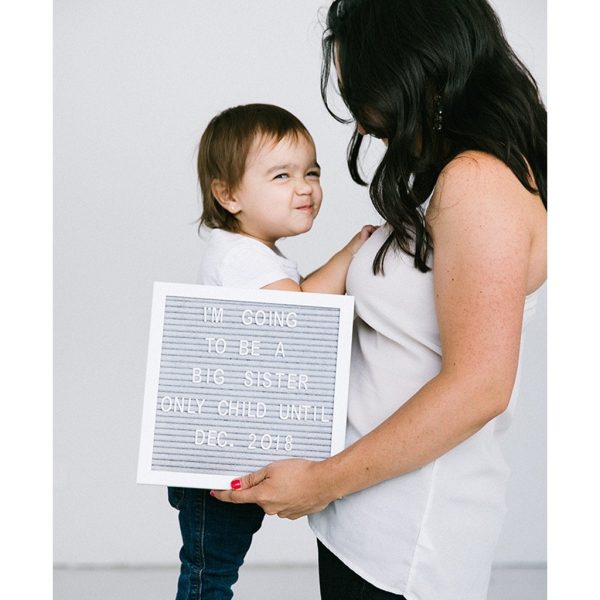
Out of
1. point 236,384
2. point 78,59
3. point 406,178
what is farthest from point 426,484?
point 78,59

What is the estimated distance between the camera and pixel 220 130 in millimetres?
1855

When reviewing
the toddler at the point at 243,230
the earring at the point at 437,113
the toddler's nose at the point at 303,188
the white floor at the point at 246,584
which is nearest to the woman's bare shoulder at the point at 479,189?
the earring at the point at 437,113

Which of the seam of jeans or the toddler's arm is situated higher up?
the toddler's arm

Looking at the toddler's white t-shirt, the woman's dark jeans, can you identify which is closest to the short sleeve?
the toddler's white t-shirt

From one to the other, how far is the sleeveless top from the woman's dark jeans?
18mm

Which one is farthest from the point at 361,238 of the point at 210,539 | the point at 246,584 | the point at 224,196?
the point at 246,584

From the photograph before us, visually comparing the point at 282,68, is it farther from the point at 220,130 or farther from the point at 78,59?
the point at 220,130

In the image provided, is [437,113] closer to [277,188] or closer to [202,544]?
[277,188]

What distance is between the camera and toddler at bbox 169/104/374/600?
5.43 feet

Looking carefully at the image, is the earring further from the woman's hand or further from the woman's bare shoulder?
the woman's hand

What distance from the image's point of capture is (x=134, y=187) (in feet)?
10.4

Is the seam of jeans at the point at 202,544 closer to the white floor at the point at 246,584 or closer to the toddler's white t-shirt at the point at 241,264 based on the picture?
the toddler's white t-shirt at the point at 241,264

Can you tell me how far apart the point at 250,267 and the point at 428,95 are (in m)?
0.48

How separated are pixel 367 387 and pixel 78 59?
205cm
